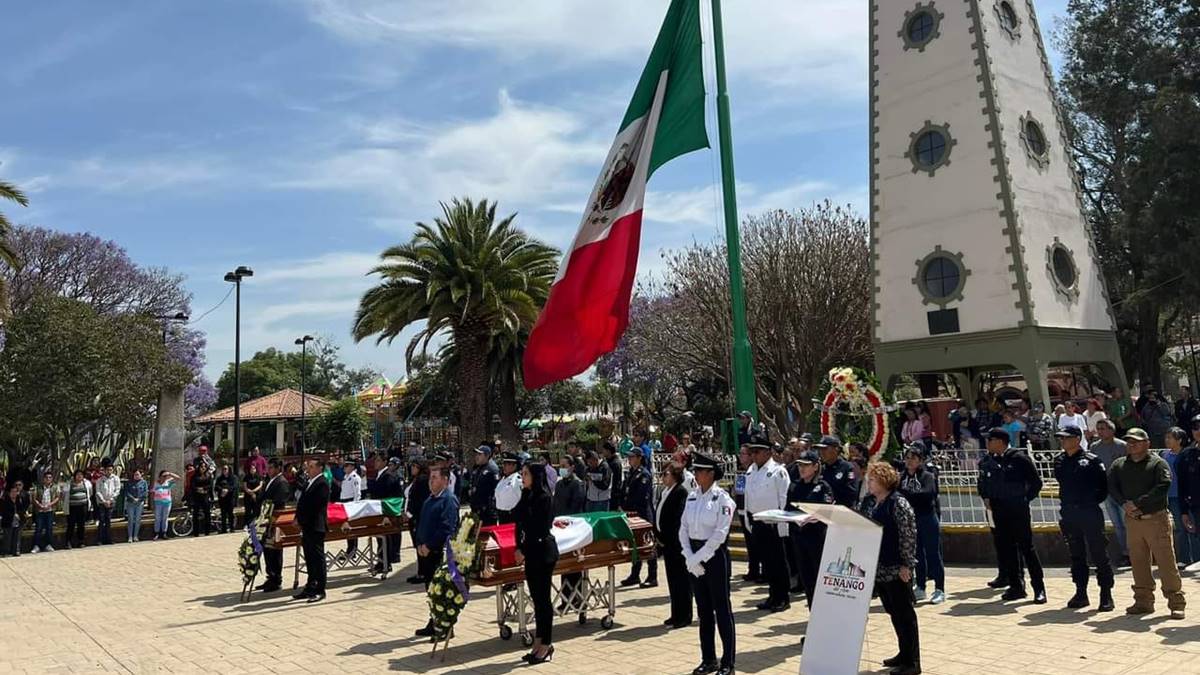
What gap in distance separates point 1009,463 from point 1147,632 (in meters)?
2.23

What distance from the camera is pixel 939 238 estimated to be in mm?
23594

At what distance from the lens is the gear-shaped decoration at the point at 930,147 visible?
2356 centimetres

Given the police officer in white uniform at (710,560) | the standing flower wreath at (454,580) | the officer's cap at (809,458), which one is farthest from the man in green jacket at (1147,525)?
the standing flower wreath at (454,580)

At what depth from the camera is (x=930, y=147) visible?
23906mm

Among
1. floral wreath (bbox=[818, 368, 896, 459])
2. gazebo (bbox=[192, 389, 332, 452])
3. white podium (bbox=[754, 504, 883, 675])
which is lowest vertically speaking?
white podium (bbox=[754, 504, 883, 675])

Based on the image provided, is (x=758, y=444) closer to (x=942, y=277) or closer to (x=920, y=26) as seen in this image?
(x=942, y=277)

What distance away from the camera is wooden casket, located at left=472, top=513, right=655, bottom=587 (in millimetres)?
8602

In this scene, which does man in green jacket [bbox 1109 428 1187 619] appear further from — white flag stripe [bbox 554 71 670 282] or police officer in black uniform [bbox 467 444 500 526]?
police officer in black uniform [bbox 467 444 500 526]

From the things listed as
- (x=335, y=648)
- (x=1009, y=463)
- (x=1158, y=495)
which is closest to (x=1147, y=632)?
(x=1158, y=495)

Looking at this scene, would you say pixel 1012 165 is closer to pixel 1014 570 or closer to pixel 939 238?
pixel 939 238

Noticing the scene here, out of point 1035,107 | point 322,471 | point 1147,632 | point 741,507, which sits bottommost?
point 1147,632

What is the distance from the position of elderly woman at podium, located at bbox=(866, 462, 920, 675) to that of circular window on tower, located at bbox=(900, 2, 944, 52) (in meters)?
20.3

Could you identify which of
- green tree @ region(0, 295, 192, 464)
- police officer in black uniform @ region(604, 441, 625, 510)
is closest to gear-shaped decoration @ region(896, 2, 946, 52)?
police officer in black uniform @ region(604, 441, 625, 510)

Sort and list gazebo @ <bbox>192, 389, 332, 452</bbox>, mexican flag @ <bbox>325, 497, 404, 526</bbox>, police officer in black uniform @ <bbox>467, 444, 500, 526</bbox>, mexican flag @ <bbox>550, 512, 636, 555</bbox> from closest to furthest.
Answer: mexican flag @ <bbox>550, 512, 636, 555</bbox> → police officer in black uniform @ <bbox>467, 444, 500, 526</bbox> → mexican flag @ <bbox>325, 497, 404, 526</bbox> → gazebo @ <bbox>192, 389, 332, 452</bbox>
